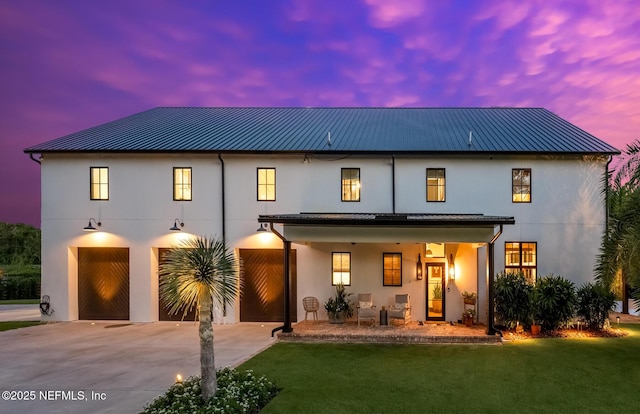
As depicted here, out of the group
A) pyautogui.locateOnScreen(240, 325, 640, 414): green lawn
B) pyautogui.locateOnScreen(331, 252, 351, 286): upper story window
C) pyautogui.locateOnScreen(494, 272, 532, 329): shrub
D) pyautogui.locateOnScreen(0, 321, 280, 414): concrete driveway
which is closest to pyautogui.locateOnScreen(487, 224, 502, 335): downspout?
pyautogui.locateOnScreen(240, 325, 640, 414): green lawn

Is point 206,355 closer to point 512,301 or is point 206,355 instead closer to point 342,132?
point 512,301

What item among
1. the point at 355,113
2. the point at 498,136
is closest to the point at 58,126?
the point at 355,113

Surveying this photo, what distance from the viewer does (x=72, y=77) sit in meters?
36.2

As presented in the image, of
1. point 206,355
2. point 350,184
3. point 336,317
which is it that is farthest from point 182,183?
point 206,355

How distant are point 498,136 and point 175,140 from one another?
42.4 feet

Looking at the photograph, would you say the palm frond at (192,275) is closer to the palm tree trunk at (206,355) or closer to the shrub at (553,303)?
the palm tree trunk at (206,355)

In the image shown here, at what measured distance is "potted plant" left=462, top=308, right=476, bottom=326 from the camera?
43.6 ft

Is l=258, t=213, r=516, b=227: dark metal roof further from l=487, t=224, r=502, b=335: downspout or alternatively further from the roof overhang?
l=487, t=224, r=502, b=335: downspout

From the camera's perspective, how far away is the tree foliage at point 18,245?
38.4m

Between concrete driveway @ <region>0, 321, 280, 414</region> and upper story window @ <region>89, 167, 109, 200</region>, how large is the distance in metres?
4.90

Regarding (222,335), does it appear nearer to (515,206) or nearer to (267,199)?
(267,199)

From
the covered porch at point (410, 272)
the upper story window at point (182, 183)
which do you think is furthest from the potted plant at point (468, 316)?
the upper story window at point (182, 183)

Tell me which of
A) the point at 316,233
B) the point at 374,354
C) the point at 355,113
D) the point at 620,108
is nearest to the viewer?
the point at 374,354

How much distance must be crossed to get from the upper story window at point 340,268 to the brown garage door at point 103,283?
318 inches
